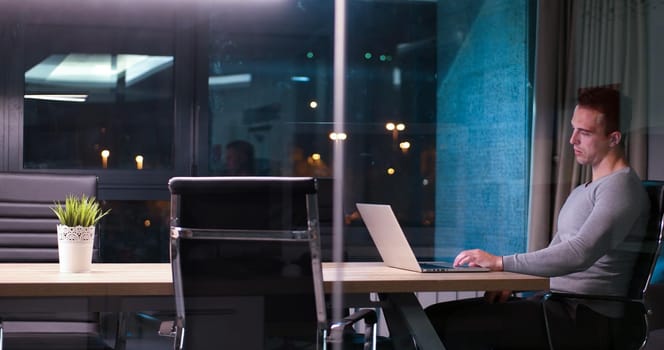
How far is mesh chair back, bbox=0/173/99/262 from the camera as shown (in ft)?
12.6

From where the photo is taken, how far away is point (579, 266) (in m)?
3.52

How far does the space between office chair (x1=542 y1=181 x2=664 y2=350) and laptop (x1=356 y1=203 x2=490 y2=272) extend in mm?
525

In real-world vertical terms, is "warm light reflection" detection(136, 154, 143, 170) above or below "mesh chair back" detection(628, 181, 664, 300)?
above

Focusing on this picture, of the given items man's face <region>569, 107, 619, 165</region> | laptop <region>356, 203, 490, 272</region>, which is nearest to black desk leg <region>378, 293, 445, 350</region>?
laptop <region>356, 203, 490, 272</region>

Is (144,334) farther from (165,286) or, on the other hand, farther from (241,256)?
(241,256)

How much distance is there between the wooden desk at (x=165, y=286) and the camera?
110 inches

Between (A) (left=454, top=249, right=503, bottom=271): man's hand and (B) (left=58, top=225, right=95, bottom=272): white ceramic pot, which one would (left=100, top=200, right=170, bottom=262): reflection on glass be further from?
(A) (left=454, top=249, right=503, bottom=271): man's hand

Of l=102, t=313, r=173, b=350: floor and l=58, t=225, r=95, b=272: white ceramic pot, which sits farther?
l=102, t=313, r=173, b=350: floor

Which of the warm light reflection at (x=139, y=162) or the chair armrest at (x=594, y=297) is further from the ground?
the warm light reflection at (x=139, y=162)

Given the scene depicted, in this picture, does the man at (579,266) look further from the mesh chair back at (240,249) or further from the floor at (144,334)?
the floor at (144,334)

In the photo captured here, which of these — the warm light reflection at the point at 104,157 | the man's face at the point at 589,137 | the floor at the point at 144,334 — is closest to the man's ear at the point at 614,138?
the man's face at the point at 589,137

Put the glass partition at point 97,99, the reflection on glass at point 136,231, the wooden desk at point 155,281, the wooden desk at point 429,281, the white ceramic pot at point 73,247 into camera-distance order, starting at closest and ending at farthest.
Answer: the wooden desk at point 155,281 → the wooden desk at point 429,281 → the white ceramic pot at point 73,247 → the reflection on glass at point 136,231 → the glass partition at point 97,99

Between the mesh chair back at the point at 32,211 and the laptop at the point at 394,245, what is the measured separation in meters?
1.25

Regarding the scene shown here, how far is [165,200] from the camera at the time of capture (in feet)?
20.4
